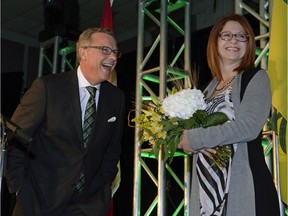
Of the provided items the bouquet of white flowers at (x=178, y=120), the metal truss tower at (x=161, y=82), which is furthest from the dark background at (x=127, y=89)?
the bouquet of white flowers at (x=178, y=120)

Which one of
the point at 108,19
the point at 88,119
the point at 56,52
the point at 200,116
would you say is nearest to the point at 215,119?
the point at 200,116

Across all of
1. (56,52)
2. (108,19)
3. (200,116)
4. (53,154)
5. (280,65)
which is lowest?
(53,154)

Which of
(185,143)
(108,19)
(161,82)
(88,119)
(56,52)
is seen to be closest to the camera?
(185,143)

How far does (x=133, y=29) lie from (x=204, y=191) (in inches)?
246

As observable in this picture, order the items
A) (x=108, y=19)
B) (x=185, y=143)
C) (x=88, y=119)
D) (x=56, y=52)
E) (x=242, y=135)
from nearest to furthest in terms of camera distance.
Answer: (x=242, y=135) < (x=185, y=143) < (x=88, y=119) < (x=108, y=19) < (x=56, y=52)

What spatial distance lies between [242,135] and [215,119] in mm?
166

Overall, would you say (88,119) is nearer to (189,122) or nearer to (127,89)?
(189,122)

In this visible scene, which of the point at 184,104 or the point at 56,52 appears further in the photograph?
the point at 56,52

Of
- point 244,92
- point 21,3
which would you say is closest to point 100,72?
point 244,92

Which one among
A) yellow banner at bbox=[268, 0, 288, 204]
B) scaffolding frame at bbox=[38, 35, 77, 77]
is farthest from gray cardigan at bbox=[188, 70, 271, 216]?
scaffolding frame at bbox=[38, 35, 77, 77]

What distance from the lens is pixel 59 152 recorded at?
2.73 metres

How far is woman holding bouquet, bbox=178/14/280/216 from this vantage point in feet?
7.09

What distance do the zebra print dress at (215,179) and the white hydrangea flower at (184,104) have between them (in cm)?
9

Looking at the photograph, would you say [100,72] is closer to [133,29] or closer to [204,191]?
[204,191]
